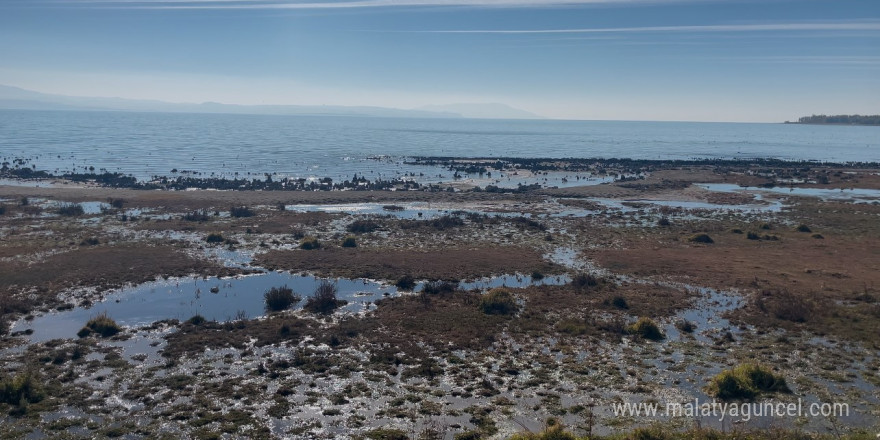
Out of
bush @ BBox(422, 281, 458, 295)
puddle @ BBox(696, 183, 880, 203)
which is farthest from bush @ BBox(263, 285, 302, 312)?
puddle @ BBox(696, 183, 880, 203)

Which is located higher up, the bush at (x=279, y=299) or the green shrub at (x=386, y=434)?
the bush at (x=279, y=299)

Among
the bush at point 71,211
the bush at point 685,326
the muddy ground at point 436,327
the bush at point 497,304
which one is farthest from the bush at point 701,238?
the bush at point 71,211

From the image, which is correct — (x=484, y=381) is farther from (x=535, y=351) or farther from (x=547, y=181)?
(x=547, y=181)

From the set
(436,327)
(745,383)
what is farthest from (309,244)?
(745,383)

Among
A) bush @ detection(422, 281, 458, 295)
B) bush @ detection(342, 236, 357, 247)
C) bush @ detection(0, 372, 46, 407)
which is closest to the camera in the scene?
bush @ detection(0, 372, 46, 407)

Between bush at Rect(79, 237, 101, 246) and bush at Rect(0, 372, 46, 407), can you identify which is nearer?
bush at Rect(0, 372, 46, 407)

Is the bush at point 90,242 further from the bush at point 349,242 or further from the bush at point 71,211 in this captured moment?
the bush at point 349,242

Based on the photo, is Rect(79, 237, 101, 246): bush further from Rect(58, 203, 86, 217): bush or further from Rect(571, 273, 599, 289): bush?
Answer: Rect(571, 273, 599, 289): bush
